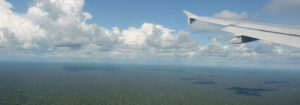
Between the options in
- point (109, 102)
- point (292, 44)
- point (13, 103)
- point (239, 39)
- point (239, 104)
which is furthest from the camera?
point (239, 104)

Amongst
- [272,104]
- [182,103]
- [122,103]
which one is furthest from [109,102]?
[272,104]

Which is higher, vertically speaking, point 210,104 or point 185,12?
point 185,12

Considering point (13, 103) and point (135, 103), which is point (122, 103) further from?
point (13, 103)

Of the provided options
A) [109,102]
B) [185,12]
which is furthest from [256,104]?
[185,12]

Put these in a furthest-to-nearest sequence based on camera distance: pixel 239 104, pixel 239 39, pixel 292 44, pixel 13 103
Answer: pixel 239 104, pixel 13 103, pixel 239 39, pixel 292 44

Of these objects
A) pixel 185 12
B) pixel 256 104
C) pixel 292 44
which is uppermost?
pixel 185 12

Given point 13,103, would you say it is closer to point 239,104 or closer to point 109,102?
point 109,102

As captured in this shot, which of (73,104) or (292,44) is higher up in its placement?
(292,44)

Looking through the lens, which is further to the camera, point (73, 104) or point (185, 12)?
point (73, 104)

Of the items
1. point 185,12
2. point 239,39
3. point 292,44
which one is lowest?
point 292,44
